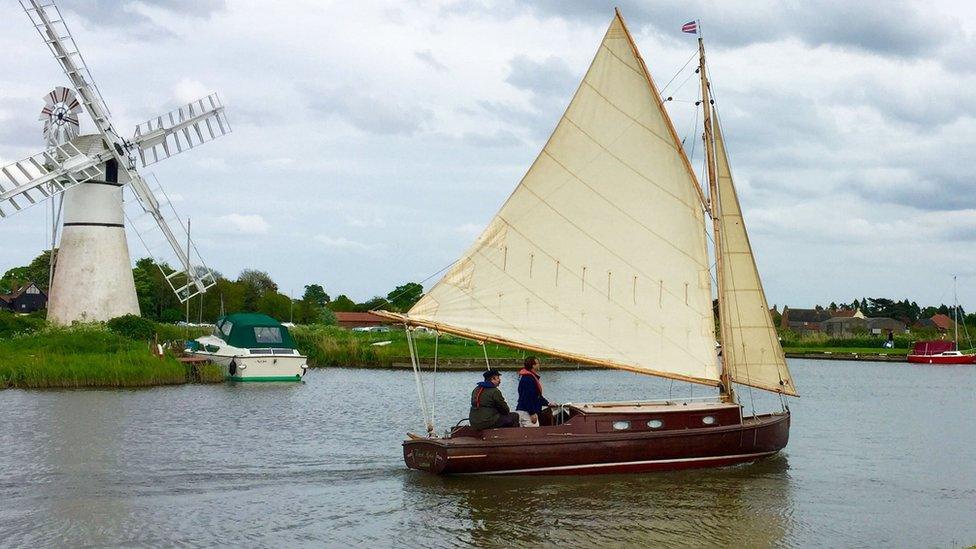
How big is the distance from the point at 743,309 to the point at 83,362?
3242 centimetres

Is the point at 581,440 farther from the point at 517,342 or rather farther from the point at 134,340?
the point at 134,340

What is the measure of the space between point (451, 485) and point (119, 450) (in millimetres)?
10210

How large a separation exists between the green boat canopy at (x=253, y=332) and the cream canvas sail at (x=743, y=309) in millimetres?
33361

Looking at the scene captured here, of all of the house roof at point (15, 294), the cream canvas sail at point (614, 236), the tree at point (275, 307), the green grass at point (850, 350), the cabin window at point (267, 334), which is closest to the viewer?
the cream canvas sail at point (614, 236)

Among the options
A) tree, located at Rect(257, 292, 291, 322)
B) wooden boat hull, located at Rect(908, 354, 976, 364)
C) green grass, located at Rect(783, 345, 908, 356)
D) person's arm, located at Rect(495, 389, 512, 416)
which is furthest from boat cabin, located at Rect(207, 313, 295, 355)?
tree, located at Rect(257, 292, 291, 322)

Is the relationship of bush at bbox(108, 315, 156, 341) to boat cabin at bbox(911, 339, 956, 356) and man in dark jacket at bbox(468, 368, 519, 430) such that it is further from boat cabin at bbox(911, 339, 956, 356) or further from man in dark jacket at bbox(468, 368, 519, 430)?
boat cabin at bbox(911, 339, 956, 356)

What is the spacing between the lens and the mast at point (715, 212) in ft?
82.1

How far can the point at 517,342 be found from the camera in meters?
23.1

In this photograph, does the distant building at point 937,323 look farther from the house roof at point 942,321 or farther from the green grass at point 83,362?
the green grass at point 83,362

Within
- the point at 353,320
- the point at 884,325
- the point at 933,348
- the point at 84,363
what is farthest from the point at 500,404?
the point at 884,325

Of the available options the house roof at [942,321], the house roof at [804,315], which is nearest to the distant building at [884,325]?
the house roof at [942,321]

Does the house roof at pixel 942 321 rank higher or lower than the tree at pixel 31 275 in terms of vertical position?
lower

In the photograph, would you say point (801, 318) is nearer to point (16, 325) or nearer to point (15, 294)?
point (15, 294)

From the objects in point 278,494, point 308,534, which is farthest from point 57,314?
point 308,534
